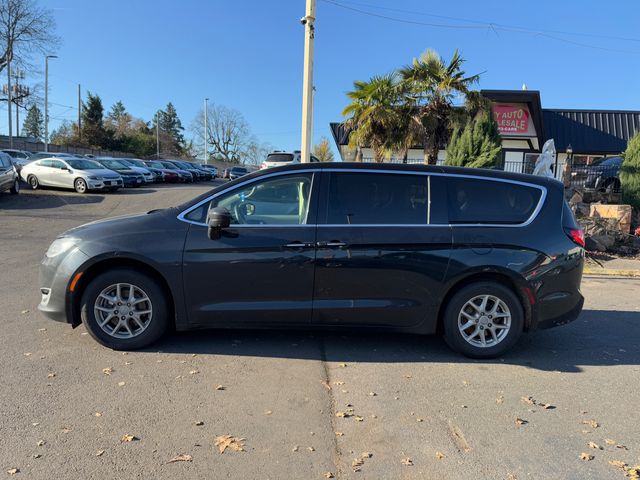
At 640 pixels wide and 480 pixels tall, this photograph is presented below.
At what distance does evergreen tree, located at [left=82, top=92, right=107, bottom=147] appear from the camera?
61.0 meters

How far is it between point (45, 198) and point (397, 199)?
58.3 ft

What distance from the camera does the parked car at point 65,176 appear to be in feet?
67.0

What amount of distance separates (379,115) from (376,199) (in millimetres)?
12889

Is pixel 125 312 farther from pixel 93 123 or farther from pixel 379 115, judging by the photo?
pixel 93 123

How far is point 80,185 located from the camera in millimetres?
20469

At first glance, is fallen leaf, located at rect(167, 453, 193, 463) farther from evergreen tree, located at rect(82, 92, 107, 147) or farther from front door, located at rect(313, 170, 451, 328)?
evergreen tree, located at rect(82, 92, 107, 147)

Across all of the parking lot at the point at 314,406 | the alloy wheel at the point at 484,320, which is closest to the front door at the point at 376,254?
the alloy wheel at the point at 484,320

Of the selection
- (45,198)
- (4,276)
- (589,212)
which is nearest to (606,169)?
(589,212)

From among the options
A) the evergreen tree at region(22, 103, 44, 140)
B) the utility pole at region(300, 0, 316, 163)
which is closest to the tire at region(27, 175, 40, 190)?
the utility pole at region(300, 0, 316, 163)

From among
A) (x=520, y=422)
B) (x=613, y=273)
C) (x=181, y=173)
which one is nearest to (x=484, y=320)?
(x=520, y=422)

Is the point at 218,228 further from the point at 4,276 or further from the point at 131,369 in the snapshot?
the point at 4,276

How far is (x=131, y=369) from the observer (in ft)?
13.7

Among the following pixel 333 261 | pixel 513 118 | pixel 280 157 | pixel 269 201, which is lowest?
pixel 333 261

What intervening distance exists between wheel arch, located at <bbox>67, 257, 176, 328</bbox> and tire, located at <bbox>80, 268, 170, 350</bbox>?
48mm
